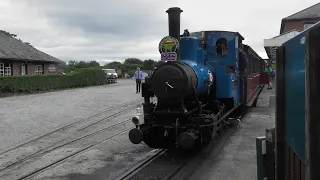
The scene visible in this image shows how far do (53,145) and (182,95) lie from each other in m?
3.70

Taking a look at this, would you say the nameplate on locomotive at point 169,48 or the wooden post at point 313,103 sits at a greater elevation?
the nameplate on locomotive at point 169,48

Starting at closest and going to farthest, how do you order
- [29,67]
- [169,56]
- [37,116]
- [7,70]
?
[169,56], [37,116], [7,70], [29,67]

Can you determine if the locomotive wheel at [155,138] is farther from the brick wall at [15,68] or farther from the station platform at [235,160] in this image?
the brick wall at [15,68]

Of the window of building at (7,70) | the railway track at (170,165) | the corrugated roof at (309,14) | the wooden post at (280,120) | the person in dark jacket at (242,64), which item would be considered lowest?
the railway track at (170,165)

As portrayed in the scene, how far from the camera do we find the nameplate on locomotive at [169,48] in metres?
6.93

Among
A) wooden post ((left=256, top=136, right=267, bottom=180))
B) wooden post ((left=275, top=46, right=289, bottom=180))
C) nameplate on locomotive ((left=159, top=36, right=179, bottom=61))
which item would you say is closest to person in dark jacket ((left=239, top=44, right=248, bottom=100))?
nameplate on locomotive ((left=159, top=36, right=179, bottom=61))

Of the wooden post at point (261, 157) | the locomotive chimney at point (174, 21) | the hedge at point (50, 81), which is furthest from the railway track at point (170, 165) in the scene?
the hedge at point (50, 81)

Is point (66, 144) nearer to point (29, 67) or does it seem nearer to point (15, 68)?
point (15, 68)

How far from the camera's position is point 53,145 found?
8.27 metres

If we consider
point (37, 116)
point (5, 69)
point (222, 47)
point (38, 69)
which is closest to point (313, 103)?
point (222, 47)

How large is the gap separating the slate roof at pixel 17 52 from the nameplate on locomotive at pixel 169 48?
22.7m

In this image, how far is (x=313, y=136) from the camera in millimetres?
1527

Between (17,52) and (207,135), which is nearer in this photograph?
(207,135)

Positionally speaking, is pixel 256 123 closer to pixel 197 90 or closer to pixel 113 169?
pixel 197 90
